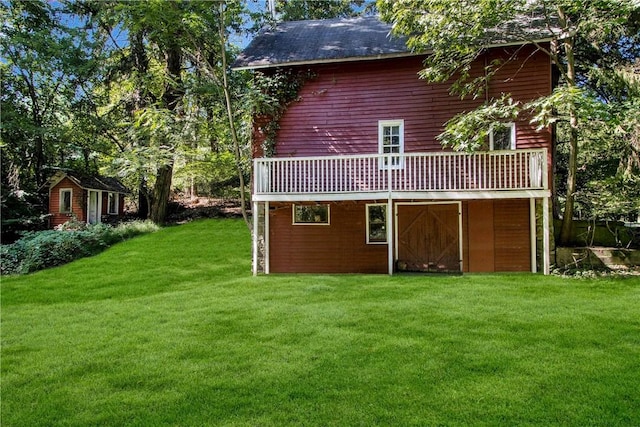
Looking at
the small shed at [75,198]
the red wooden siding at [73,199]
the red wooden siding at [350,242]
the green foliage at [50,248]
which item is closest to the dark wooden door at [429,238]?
the red wooden siding at [350,242]

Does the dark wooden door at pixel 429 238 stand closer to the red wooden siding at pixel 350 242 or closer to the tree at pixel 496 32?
the red wooden siding at pixel 350 242

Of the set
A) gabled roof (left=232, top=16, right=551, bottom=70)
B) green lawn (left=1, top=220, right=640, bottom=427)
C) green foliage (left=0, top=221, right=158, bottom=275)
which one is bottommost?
green lawn (left=1, top=220, right=640, bottom=427)

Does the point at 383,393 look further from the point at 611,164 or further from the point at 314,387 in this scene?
the point at 611,164

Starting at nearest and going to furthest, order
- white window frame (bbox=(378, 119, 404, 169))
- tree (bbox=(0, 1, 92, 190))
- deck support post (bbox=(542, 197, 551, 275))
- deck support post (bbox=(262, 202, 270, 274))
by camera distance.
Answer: deck support post (bbox=(542, 197, 551, 275)), white window frame (bbox=(378, 119, 404, 169)), deck support post (bbox=(262, 202, 270, 274)), tree (bbox=(0, 1, 92, 190))

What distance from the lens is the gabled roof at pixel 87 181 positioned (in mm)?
19500

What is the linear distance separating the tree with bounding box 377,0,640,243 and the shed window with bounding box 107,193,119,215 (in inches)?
690

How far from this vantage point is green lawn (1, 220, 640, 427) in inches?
145

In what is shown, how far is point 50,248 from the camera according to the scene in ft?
43.8

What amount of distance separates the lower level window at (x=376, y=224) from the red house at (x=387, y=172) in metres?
0.03

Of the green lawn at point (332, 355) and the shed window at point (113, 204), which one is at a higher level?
the shed window at point (113, 204)

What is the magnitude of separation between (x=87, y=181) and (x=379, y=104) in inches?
604

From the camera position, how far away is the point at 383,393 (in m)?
3.95

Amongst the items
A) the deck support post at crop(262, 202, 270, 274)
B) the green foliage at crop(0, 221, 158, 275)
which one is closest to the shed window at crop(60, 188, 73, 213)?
the green foliage at crop(0, 221, 158, 275)

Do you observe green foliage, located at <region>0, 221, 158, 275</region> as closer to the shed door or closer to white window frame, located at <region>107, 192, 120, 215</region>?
the shed door
